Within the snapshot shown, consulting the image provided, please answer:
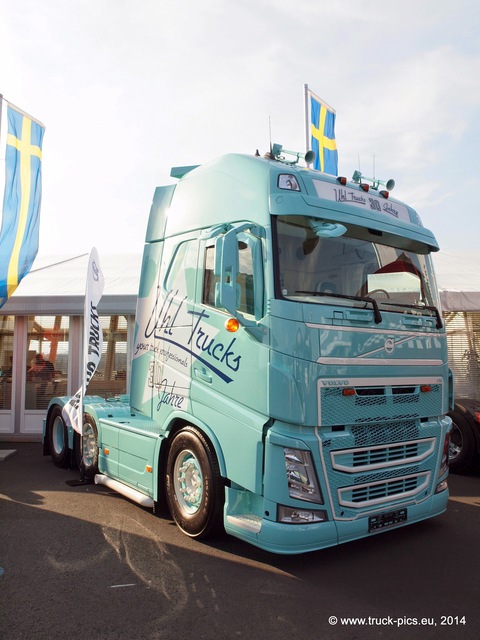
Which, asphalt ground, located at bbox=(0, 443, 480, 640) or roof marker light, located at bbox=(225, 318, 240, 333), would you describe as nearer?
asphalt ground, located at bbox=(0, 443, 480, 640)

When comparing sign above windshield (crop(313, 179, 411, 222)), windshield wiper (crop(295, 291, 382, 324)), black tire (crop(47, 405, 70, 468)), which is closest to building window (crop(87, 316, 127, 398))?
black tire (crop(47, 405, 70, 468))

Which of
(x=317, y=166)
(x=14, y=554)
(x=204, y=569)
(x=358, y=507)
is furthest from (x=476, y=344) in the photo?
(x=14, y=554)

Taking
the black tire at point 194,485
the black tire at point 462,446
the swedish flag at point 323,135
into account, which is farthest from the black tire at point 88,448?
the swedish flag at point 323,135

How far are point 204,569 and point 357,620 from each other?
1291 mm

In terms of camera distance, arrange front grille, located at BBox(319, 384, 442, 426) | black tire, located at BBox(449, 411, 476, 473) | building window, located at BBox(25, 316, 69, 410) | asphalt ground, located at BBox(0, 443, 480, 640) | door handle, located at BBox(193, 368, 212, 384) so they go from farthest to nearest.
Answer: building window, located at BBox(25, 316, 69, 410) < black tire, located at BBox(449, 411, 476, 473) < door handle, located at BBox(193, 368, 212, 384) < front grille, located at BBox(319, 384, 442, 426) < asphalt ground, located at BBox(0, 443, 480, 640)

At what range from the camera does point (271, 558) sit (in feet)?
14.3

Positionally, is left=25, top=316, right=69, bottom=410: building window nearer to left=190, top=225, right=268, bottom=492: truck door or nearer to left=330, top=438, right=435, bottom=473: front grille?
left=190, top=225, right=268, bottom=492: truck door

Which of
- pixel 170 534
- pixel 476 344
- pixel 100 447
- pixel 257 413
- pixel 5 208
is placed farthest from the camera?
pixel 476 344

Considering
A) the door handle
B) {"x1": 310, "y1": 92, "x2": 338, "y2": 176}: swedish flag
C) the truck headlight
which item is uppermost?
{"x1": 310, "y1": 92, "x2": 338, "y2": 176}: swedish flag

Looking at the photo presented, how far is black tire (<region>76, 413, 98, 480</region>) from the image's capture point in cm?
676

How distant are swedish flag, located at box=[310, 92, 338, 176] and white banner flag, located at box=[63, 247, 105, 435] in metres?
6.02

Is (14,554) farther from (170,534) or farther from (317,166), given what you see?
(317,166)

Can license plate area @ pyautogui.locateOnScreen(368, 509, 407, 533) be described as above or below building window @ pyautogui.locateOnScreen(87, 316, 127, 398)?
below

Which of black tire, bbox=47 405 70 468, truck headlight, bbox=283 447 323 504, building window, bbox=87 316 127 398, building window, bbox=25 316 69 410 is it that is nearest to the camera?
truck headlight, bbox=283 447 323 504
